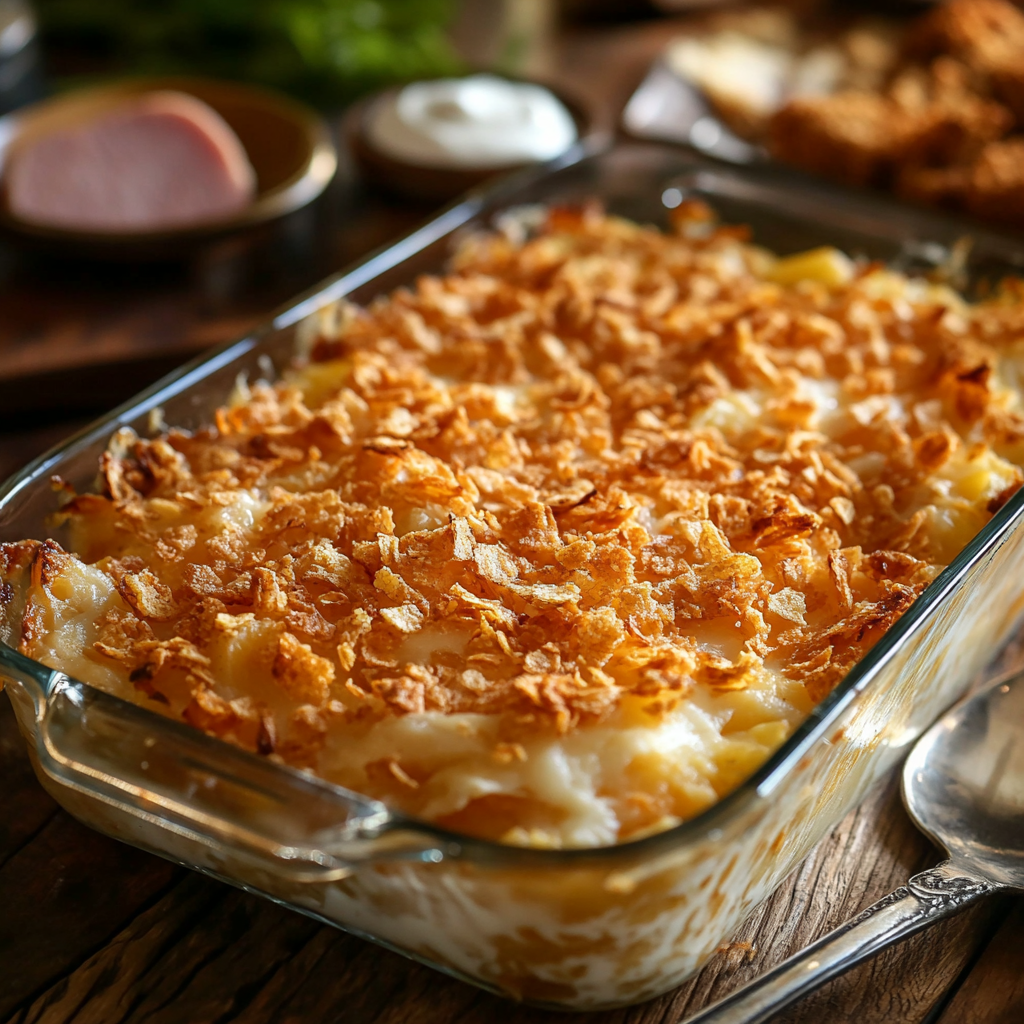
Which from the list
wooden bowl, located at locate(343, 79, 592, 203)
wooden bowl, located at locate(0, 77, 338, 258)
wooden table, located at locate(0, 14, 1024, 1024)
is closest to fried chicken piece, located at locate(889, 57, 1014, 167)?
wooden bowl, located at locate(343, 79, 592, 203)

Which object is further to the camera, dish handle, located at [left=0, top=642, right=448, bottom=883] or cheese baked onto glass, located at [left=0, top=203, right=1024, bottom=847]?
cheese baked onto glass, located at [left=0, top=203, right=1024, bottom=847]

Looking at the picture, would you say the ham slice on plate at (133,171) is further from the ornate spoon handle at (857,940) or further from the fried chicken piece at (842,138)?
the ornate spoon handle at (857,940)

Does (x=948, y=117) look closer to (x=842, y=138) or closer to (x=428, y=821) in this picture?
(x=842, y=138)

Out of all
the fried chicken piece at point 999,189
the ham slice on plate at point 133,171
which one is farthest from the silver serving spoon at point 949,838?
the ham slice on plate at point 133,171

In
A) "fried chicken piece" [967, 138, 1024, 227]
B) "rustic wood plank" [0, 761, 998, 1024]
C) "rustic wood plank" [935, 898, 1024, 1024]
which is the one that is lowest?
"rustic wood plank" [935, 898, 1024, 1024]

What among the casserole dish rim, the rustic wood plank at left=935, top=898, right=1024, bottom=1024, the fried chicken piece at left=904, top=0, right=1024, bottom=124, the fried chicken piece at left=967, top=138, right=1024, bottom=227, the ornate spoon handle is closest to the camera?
the casserole dish rim

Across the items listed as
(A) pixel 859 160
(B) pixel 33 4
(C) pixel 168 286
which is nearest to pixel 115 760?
(C) pixel 168 286

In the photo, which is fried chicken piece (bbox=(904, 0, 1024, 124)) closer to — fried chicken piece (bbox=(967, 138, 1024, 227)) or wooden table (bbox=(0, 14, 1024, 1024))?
fried chicken piece (bbox=(967, 138, 1024, 227))

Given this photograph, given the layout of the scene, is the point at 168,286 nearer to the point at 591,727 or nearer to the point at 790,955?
the point at 591,727
